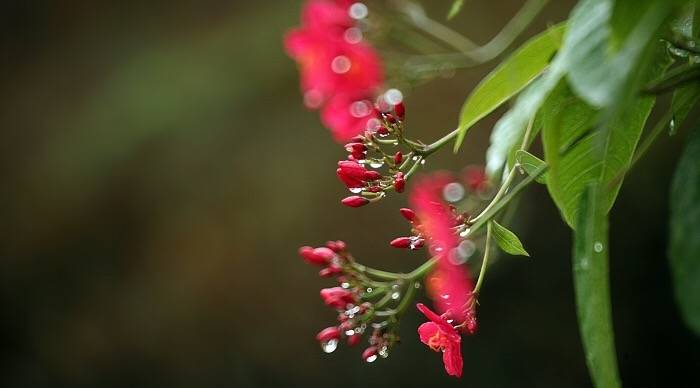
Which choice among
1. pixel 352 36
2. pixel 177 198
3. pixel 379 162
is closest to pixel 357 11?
pixel 352 36

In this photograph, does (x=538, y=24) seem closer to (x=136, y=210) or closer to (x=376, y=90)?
(x=136, y=210)

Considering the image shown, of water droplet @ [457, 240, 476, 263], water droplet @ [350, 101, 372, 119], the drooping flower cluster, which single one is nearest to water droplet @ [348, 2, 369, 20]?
the drooping flower cluster

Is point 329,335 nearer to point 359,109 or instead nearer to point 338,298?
point 338,298

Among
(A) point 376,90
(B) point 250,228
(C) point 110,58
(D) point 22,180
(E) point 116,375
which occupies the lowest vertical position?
(E) point 116,375

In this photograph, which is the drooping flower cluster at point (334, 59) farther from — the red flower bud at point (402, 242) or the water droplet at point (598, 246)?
the water droplet at point (598, 246)

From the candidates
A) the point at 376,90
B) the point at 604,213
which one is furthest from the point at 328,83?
the point at 604,213

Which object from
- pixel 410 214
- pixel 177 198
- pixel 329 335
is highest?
pixel 410 214
